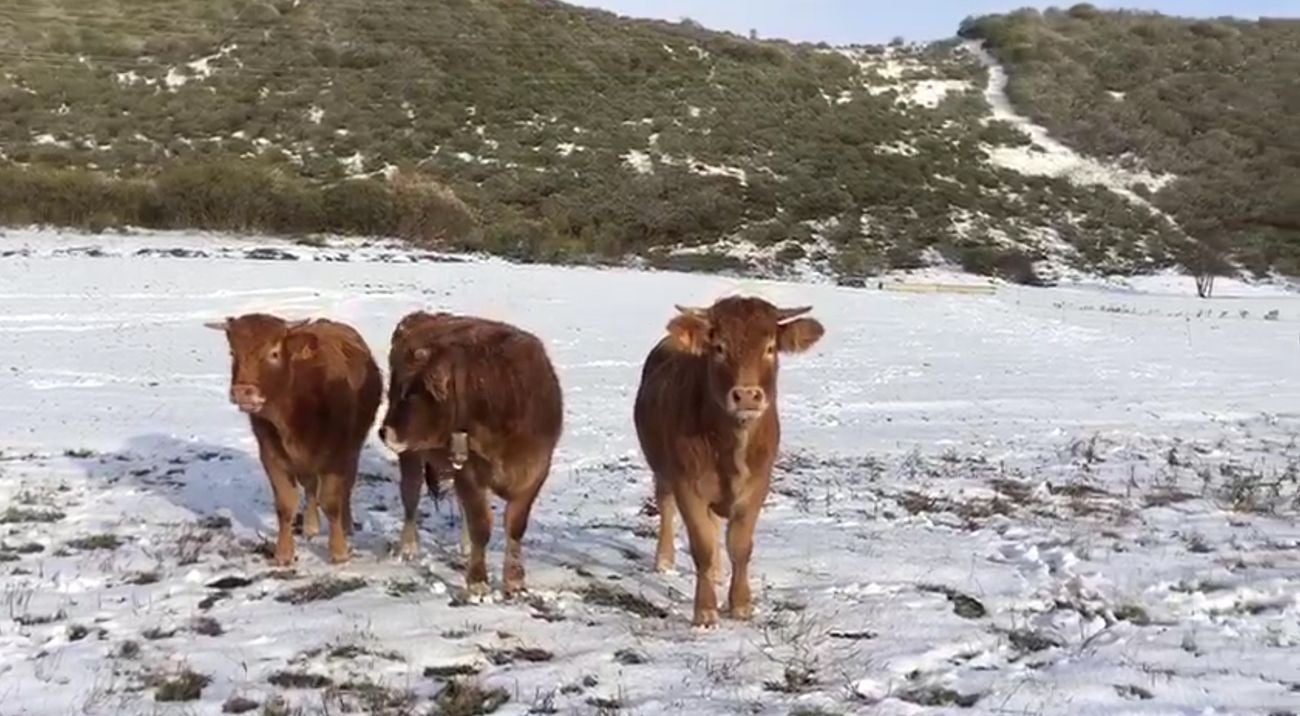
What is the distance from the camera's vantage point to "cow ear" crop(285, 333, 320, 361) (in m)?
7.49

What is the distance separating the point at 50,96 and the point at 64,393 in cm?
3163

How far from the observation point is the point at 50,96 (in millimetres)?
41531

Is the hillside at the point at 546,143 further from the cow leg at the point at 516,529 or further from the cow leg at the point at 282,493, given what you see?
the cow leg at the point at 516,529

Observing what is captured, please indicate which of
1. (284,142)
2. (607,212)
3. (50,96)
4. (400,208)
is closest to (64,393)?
(400,208)

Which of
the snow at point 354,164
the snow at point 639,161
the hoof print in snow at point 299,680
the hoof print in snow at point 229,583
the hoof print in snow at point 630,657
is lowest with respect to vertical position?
the hoof print in snow at point 229,583

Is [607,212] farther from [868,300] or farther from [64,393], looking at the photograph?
[64,393]

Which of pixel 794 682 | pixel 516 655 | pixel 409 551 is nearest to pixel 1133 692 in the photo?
pixel 794 682

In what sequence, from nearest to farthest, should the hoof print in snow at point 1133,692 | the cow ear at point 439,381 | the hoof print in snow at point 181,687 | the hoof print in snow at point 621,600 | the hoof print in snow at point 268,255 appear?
the hoof print in snow at point 1133,692 → the hoof print in snow at point 181,687 → the hoof print in snow at point 621,600 → the cow ear at point 439,381 → the hoof print in snow at point 268,255

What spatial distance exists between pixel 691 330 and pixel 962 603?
1.98 metres

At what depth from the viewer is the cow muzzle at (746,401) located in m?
5.79

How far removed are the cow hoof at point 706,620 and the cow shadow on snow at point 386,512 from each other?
634mm

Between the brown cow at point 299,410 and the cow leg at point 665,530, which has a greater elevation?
the brown cow at point 299,410

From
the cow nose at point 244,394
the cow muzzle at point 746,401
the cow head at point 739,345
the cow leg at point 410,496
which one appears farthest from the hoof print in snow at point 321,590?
the cow muzzle at point 746,401

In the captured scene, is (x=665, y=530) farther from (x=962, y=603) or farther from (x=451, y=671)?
(x=451, y=671)
